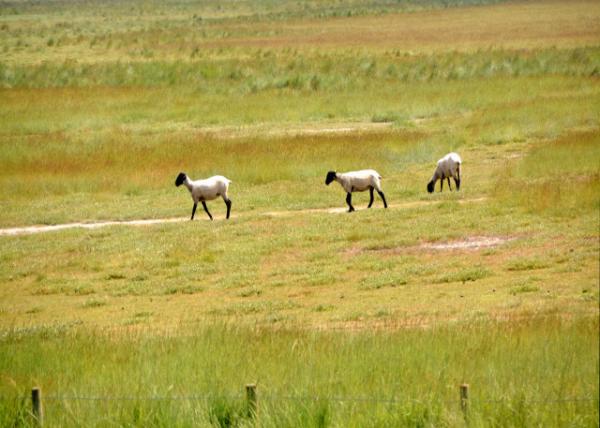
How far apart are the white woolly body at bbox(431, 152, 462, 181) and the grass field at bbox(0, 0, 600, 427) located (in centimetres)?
61

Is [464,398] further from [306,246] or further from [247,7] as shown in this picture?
[247,7]

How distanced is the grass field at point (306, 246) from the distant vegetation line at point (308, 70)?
0.27m

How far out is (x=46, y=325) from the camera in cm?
1948

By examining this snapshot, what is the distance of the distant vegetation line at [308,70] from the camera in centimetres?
5541

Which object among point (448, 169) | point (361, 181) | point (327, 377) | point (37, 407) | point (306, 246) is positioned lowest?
point (37, 407)

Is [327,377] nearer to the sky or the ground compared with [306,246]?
nearer to the ground

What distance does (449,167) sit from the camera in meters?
30.3

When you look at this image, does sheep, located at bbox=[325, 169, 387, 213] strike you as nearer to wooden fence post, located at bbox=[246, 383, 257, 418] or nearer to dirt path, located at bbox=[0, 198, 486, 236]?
dirt path, located at bbox=[0, 198, 486, 236]

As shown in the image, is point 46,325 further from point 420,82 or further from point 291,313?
point 420,82

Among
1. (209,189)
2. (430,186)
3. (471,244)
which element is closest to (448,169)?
(430,186)

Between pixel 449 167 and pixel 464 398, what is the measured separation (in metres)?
18.8

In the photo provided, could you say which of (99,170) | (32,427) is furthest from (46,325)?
(99,170)

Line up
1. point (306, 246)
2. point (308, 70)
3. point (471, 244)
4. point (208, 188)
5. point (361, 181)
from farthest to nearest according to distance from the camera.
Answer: point (308, 70) < point (361, 181) < point (208, 188) < point (306, 246) < point (471, 244)

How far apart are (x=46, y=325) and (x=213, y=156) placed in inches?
676
